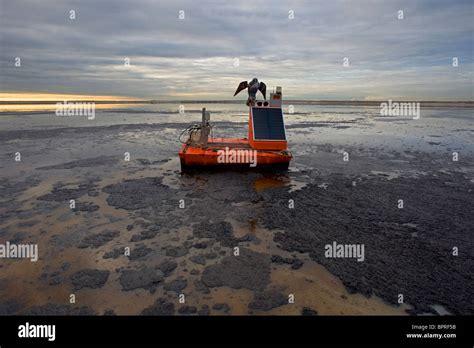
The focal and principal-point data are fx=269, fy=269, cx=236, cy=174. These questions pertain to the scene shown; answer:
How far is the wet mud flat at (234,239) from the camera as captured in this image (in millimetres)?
4905

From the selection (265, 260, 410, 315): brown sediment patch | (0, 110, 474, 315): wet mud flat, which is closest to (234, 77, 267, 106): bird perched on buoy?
(0, 110, 474, 315): wet mud flat

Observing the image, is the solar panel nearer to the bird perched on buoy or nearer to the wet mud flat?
the bird perched on buoy

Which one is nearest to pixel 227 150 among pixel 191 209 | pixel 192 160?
pixel 192 160

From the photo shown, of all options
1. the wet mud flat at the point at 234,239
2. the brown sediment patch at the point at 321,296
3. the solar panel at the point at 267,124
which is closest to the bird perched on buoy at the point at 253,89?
the solar panel at the point at 267,124

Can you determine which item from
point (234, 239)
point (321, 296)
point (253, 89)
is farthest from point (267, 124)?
point (321, 296)

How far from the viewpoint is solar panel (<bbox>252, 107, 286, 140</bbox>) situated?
13.0 meters

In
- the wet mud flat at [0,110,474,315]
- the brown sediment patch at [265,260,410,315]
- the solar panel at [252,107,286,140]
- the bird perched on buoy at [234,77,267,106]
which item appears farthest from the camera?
the bird perched on buoy at [234,77,267,106]

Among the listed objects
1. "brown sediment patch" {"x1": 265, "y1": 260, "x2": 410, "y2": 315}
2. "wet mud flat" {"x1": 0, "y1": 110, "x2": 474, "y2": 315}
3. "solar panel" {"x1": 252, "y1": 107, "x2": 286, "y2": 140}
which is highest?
"solar panel" {"x1": 252, "y1": 107, "x2": 286, "y2": 140}

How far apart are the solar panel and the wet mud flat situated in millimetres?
A: 1895

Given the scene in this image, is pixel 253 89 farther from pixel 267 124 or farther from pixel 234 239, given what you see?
pixel 234 239

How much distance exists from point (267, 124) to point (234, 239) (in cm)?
782

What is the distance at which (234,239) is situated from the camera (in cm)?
707

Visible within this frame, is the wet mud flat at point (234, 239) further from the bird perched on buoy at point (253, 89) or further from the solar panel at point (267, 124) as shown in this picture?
the bird perched on buoy at point (253, 89)
